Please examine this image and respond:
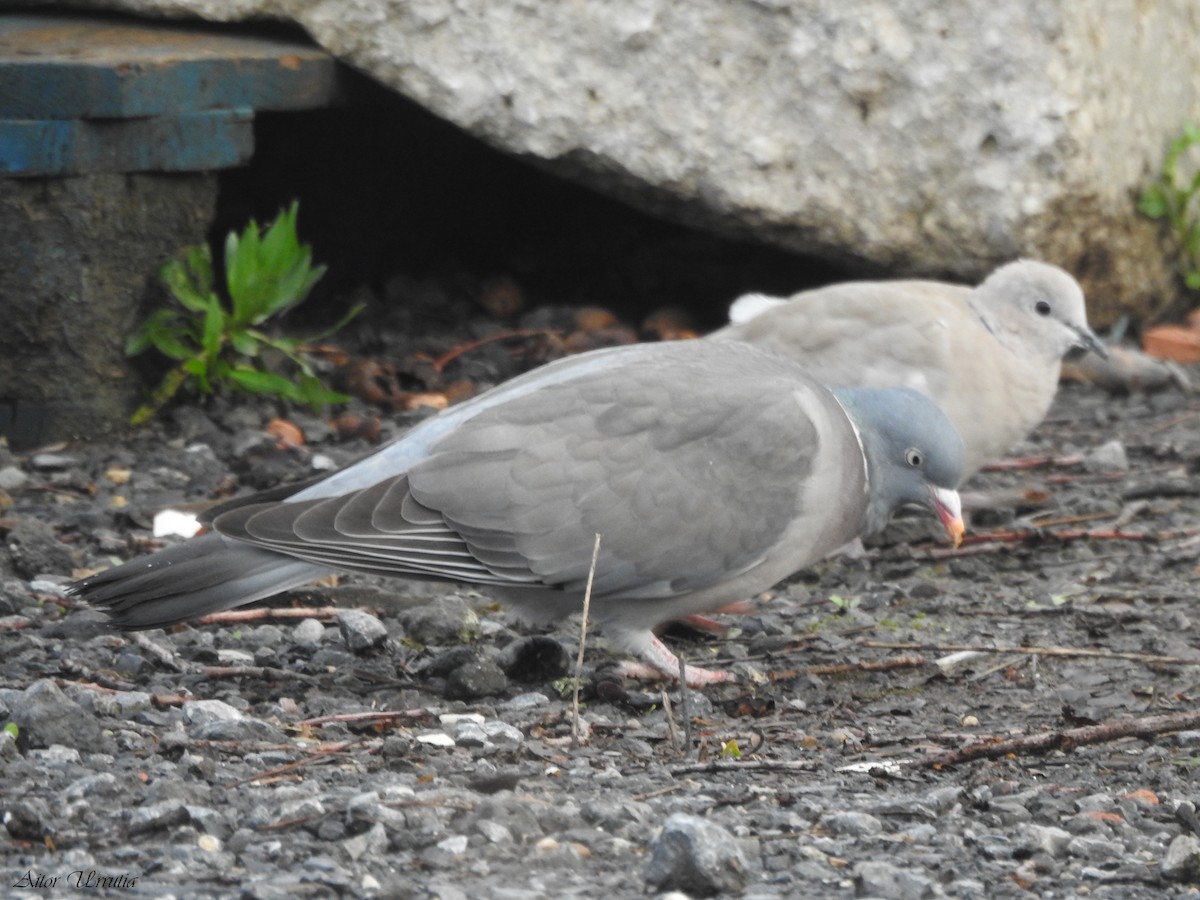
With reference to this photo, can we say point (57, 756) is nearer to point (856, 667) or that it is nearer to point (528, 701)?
point (528, 701)

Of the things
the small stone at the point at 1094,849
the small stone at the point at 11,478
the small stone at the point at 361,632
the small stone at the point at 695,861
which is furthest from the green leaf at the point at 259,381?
the small stone at the point at 1094,849

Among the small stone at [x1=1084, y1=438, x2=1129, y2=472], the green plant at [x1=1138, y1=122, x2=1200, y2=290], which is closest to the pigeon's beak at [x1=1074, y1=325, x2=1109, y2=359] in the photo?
the small stone at [x1=1084, y1=438, x2=1129, y2=472]

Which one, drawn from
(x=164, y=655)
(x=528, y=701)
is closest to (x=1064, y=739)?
(x=528, y=701)

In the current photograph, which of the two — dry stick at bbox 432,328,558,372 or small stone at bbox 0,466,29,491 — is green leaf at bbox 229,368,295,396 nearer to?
small stone at bbox 0,466,29,491

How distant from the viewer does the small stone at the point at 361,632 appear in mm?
3707

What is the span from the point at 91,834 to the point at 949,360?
320 centimetres

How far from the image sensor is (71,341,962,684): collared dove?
348 cm

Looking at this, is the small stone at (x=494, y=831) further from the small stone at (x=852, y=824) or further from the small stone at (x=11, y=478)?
the small stone at (x=11, y=478)

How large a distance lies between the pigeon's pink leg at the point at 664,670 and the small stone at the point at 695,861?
1227mm

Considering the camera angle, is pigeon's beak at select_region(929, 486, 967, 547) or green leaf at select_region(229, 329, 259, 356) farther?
green leaf at select_region(229, 329, 259, 356)

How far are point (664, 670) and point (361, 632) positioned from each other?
68 centimetres

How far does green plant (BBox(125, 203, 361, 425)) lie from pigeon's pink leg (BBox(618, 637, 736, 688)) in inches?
70.5

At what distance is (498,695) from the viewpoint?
3498 millimetres

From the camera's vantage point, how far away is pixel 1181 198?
6496 mm
